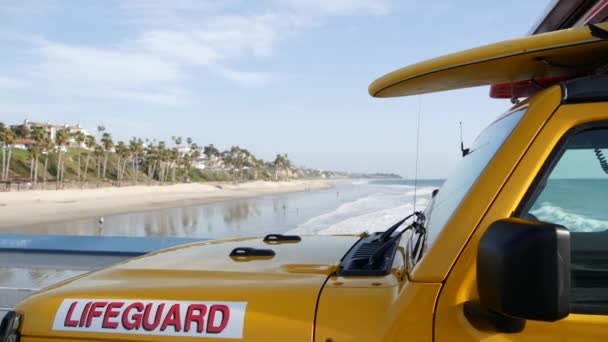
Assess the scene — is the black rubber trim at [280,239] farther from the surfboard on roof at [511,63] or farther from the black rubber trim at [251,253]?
the surfboard on roof at [511,63]

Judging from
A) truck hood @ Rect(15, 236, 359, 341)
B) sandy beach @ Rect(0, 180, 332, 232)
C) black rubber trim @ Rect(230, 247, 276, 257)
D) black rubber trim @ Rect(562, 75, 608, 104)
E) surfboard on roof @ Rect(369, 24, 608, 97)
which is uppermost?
surfboard on roof @ Rect(369, 24, 608, 97)

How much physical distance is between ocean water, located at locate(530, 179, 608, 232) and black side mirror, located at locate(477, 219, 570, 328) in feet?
1.16

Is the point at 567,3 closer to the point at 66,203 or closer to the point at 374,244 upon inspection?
the point at 374,244

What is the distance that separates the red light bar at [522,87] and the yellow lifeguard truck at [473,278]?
156mm

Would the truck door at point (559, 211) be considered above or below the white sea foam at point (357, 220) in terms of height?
above

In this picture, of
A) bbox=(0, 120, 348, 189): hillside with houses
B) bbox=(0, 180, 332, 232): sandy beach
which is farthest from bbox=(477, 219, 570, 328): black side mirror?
bbox=(0, 120, 348, 189): hillside with houses

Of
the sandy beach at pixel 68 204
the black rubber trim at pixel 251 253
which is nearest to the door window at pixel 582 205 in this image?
the black rubber trim at pixel 251 253

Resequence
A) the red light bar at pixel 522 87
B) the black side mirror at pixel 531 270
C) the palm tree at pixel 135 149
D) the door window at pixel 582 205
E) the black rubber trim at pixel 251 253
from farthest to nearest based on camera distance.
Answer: the palm tree at pixel 135 149, the black rubber trim at pixel 251 253, the red light bar at pixel 522 87, the door window at pixel 582 205, the black side mirror at pixel 531 270

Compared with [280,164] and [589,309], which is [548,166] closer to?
[589,309]

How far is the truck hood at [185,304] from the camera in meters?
1.56

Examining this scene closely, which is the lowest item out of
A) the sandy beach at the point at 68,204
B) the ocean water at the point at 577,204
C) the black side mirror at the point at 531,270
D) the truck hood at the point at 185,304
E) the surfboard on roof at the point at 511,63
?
the sandy beach at the point at 68,204

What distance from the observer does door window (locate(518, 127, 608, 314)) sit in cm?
145

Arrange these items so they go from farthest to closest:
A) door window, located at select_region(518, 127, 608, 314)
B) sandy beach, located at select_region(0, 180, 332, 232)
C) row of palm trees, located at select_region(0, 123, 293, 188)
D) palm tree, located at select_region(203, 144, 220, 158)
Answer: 1. palm tree, located at select_region(203, 144, 220, 158)
2. row of palm trees, located at select_region(0, 123, 293, 188)
3. sandy beach, located at select_region(0, 180, 332, 232)
4. door window, located at select_region(518, 127, 608, 314)

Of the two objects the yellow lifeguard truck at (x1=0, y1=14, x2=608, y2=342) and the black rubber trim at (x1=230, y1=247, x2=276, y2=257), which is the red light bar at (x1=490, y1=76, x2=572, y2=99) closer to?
Result: the yellow lifeguard truck at (x1=0, y1=14, x2=608, y2=342)
